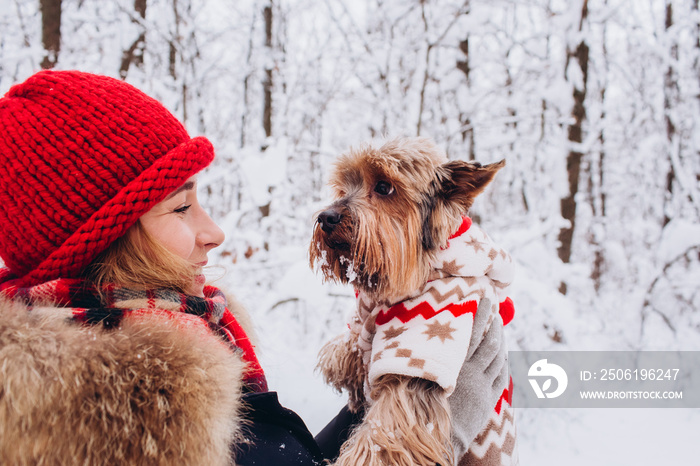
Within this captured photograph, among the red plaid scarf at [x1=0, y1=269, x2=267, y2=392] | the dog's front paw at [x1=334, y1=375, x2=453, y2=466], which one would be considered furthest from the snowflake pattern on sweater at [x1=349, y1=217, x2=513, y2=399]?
the red plaid scarf at [x1=0, y1=269, x2=267, y2=392]

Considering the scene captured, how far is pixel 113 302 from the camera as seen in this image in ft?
3.67

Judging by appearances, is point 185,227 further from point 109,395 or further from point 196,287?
point 109,395

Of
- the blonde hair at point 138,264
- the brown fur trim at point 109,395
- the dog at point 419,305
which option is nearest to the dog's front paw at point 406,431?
the dog at point 419,305

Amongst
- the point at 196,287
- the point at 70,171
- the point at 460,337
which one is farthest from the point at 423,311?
the point at 70,171

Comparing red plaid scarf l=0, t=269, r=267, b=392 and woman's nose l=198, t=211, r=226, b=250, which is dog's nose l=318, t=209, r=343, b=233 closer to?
woman's nose l=198, t=211, r=226, b=250

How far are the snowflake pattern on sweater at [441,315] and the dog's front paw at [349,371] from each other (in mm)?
146

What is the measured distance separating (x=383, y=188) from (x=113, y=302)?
116 centimetres

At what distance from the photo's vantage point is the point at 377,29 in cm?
620

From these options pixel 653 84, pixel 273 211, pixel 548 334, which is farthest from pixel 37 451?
pixel 653 84

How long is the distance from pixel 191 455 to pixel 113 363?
0.28 m

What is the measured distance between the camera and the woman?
850mm

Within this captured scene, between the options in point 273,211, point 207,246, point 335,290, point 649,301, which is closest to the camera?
point 207,246

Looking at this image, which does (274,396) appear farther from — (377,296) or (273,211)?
(273,211)

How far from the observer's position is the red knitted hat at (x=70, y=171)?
43.2 inches
